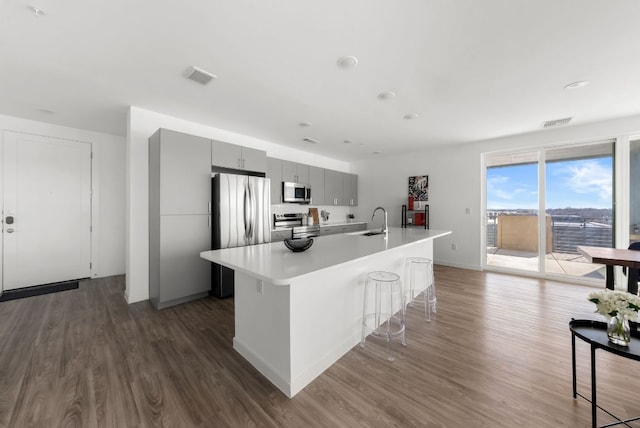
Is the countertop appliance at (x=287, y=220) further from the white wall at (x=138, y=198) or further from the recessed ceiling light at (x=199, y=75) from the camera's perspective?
the recessed ceiling light at (x=199, y=75)

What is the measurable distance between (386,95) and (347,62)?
2.82ft

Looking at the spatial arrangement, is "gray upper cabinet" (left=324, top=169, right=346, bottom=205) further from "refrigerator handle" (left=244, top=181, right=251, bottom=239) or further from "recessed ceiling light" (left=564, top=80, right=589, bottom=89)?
"recessed ceiling light" (left=564, top=80, right=589, bottom=89)

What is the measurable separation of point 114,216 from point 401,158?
6.16 meters

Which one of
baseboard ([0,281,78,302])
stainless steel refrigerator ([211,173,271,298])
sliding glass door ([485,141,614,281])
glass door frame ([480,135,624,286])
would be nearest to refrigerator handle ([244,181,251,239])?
stainless steel refrigerator ([211,173,271,298])

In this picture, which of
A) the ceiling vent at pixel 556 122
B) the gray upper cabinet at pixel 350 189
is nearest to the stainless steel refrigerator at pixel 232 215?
the gray upper cabinet at pixel 350 189

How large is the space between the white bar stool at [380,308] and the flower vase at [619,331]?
4.17 ft

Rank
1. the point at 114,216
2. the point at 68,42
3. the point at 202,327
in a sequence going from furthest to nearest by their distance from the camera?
the point at 114,216 < the point at 202,327 < the point at 68,42

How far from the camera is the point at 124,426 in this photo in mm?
1410

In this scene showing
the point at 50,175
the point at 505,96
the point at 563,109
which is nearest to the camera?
the point at 505,96

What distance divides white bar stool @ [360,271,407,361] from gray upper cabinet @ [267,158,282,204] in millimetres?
2897

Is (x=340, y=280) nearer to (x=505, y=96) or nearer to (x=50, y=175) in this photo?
(x=505, y=96)

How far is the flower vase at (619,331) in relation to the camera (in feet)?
4.33

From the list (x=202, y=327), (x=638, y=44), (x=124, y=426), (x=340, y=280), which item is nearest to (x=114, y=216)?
(x=202, y=327)

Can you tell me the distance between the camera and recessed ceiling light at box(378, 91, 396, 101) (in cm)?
283
